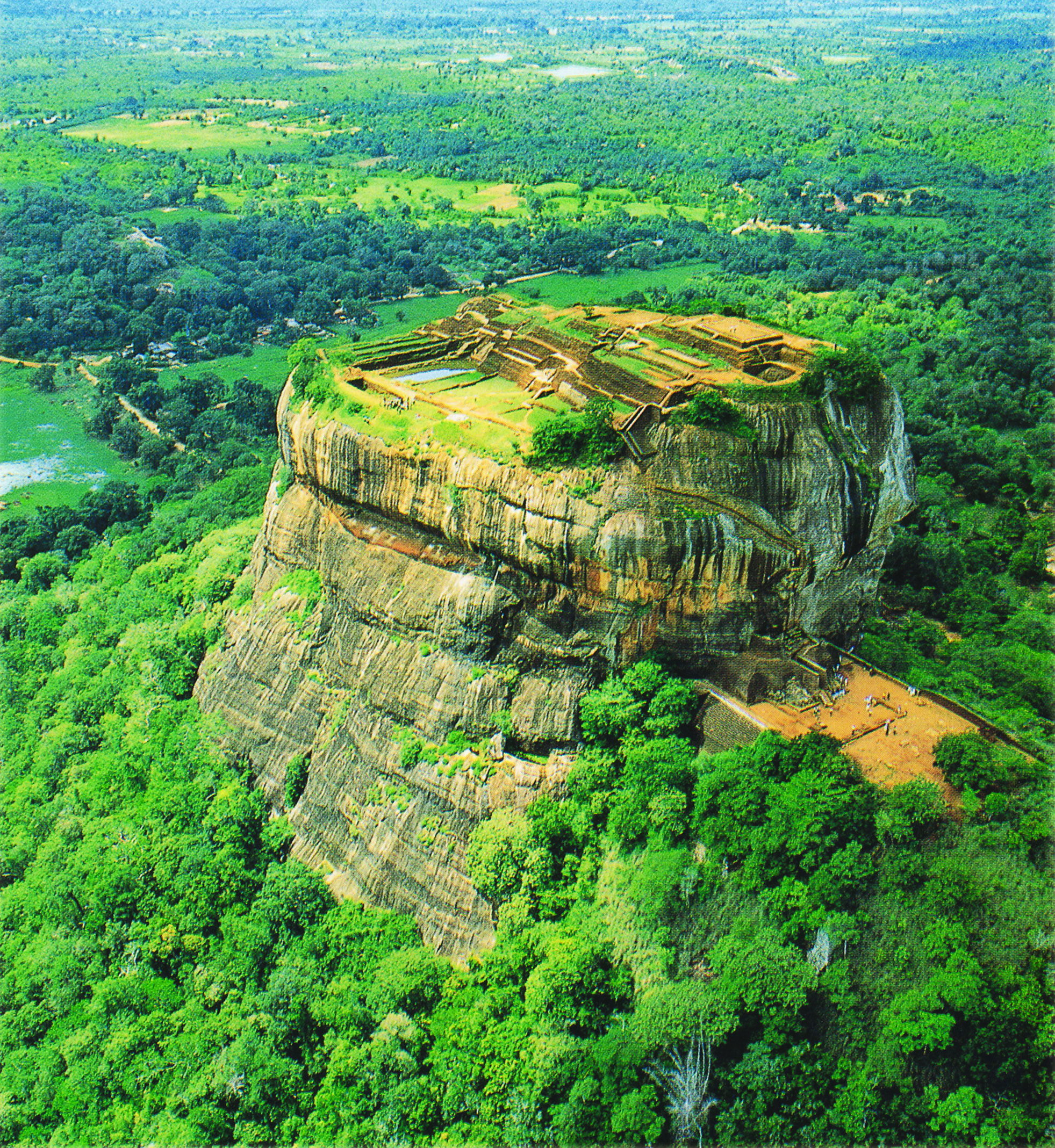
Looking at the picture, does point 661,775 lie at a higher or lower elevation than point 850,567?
lower

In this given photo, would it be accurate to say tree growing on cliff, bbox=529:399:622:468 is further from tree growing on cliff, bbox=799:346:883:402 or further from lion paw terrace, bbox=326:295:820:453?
tree growing on cliff, bbox=799:346:883:402

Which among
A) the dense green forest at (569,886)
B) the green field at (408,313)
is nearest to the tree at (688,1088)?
the dense green forest at (569,886)

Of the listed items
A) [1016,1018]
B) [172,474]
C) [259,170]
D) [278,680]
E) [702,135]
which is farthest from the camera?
[702,135]

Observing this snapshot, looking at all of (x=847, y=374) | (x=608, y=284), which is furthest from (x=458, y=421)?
(x=608, y=284)

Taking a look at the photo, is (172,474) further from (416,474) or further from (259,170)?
(259,170)

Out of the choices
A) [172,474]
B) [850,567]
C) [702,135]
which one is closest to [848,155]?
[702,135]

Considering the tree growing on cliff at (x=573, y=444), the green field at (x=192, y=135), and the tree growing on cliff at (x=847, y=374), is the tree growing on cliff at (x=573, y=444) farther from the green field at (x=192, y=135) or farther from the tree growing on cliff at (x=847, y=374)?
the green field at (x=192, y=135)

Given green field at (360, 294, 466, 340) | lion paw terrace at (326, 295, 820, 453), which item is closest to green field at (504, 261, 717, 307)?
green field at (360, 294, 466, 340)
